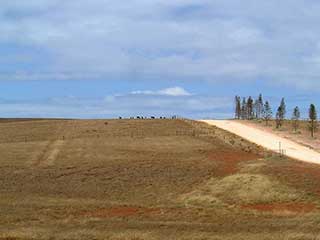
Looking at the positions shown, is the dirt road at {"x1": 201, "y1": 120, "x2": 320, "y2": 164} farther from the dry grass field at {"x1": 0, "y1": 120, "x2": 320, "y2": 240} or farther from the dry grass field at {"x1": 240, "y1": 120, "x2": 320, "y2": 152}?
the dry grass field at {"x1": 0, "y1": 120, "x2": 320, "y2": 240}

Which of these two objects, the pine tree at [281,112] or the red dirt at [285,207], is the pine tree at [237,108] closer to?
the pine tree at [281,112]

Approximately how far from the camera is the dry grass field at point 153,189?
2977cm

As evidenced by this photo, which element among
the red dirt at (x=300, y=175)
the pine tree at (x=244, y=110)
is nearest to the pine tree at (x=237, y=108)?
the pine tree at (x=244, y=110)

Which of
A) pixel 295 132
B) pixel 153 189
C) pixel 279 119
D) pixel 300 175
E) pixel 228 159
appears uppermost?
pixel 279 119

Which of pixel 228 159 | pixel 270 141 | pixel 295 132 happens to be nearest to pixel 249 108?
pixel 295 132

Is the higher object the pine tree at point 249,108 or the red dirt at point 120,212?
the pine tree at point 249,108

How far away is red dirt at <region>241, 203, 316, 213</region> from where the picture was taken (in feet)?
124

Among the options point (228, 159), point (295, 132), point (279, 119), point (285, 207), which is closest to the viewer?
point (285, 207)

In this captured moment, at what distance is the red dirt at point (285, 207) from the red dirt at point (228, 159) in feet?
34.3

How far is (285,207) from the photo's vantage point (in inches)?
1524

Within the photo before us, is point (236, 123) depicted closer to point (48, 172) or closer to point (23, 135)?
point (23, 135)

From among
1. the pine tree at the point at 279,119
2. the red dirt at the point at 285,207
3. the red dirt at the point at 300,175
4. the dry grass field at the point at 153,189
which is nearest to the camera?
the dry grass field at the point at 153,189

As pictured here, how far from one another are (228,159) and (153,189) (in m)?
12.2

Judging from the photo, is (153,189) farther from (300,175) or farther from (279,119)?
(279,119)
